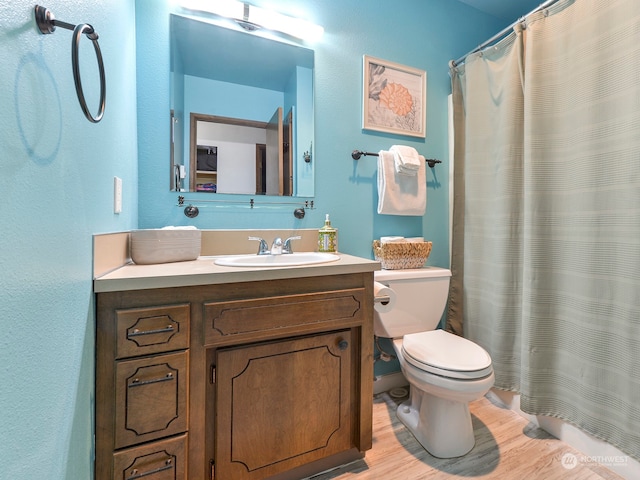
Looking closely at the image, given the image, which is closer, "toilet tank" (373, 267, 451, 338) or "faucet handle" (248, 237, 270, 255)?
"faucet handle" (248, 237, 270, 255)

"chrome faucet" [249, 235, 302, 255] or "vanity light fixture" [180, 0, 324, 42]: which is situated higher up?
"vanity light fixture" [180, 0, 324, 42]

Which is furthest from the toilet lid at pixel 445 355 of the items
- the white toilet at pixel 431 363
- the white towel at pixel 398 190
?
the white towel at pixel 398 190

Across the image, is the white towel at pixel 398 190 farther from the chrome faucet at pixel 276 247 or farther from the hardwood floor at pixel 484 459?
the hardwood floor at pixel 484 459

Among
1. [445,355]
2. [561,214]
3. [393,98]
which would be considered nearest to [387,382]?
[445,355]

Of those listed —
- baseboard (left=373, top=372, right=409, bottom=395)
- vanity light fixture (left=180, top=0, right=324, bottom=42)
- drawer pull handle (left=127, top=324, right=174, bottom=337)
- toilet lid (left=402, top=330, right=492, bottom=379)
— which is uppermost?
vanity light fixture (left=180, top=0, right=324, bottom=42)

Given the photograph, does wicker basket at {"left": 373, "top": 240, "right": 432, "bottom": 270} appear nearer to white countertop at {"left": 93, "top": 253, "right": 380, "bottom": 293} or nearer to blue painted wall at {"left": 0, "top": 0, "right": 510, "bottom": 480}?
blue painted wall at {"left": 0, "top": 0, "right": 510, "bottom": 480}

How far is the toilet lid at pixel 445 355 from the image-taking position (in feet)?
3.82

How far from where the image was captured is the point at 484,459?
4.09 ft

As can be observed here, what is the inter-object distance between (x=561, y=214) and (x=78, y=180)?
178 cm

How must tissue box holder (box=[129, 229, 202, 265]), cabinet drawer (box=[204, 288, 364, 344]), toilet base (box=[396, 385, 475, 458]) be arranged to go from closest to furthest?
1. cabinet drawer (box=[204, 288, 364, 344])
2. tissue box holder (box=[129, 229, 202, 265])
3. toilet base (box=[396, 385, 475, 458])

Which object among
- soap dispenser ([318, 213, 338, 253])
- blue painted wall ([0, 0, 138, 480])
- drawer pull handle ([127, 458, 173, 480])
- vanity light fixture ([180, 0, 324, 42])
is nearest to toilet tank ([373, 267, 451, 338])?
soap dispenser ([318, 213, 338, 253])

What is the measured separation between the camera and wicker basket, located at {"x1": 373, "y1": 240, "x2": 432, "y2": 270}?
1617 millimetres

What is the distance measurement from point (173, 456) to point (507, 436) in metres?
1.47

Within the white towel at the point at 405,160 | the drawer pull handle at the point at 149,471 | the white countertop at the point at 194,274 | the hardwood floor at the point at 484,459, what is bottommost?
the hardwood floor at the point at 484,459
